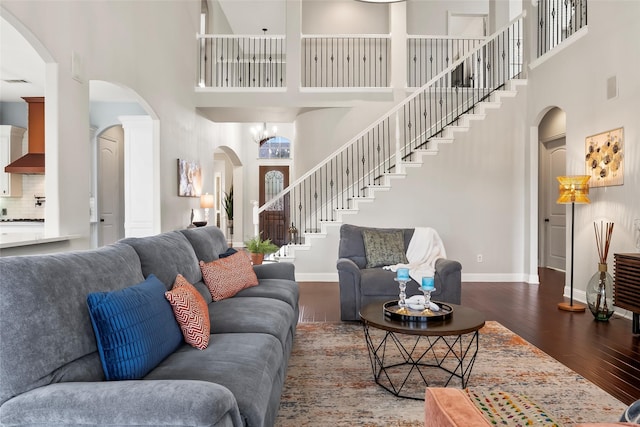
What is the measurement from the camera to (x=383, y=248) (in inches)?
192

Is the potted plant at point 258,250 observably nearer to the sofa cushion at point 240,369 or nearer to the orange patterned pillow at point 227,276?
the orange patterned pillow at point 227,276

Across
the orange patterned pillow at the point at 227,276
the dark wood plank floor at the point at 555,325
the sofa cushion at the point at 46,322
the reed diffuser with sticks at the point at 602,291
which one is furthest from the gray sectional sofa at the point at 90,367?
the reed diffuser with sticks at the point at 602,291

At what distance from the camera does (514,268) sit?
6.88 meters

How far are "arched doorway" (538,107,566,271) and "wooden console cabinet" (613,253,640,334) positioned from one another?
12.8 feet

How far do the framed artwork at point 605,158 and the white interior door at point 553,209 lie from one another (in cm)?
276

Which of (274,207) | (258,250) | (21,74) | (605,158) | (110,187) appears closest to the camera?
(605,158)

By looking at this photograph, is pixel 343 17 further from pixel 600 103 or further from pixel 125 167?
pixel 600 103

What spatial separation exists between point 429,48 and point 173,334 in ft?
29.1

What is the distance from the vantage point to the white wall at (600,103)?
4461mm

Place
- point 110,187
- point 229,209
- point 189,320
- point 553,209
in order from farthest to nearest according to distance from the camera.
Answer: point 229,209 → point 553,209 → point 110,187 → point 189,320

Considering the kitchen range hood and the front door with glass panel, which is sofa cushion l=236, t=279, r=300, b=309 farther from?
the front door with glass panel

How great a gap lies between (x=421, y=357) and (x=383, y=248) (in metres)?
1.96

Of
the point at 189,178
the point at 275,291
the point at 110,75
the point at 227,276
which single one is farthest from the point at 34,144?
the point at 275,291

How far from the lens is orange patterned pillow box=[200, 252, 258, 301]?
318cm
